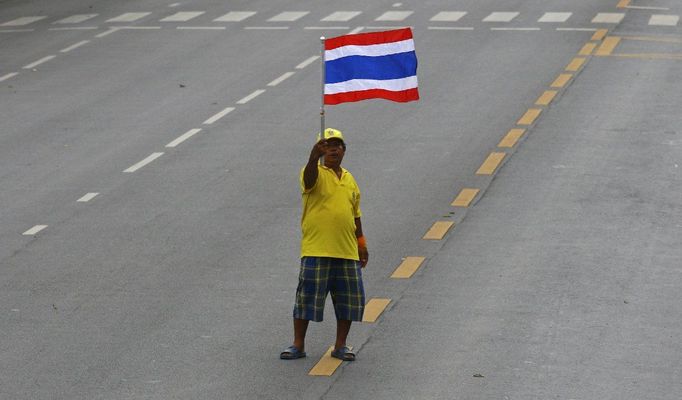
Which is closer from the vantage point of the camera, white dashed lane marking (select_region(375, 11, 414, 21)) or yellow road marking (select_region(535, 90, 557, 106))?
yellow road marking (select_region(535, 90, 557, 106))

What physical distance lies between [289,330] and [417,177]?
5.87 metres

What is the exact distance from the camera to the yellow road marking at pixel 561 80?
2377 cm

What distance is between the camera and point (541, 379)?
11.3 meters

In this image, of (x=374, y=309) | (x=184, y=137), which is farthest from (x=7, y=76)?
(x=374, y=309)

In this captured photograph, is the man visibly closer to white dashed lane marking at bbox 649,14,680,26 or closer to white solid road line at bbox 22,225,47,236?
white solid road line at bbox 22,225,47,236

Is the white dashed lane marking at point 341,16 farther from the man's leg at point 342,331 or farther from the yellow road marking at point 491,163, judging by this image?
the man's leg at point 342,331

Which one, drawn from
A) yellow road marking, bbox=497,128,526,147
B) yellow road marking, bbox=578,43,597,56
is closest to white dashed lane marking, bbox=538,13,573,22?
yellow road marking, bbox=578,43,597,56

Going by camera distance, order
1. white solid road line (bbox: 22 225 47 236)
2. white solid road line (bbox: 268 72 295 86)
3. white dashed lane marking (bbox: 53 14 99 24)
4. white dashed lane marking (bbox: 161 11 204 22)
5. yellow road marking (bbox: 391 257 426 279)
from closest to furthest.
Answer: yellow road marking (bbox: 391 257 426 279)
white solid road line (bbox: 22 225 47 236)
white solid road line (bbox: 268 72 295 86)
white dashed lane marking (bbox: 161 11 204 22)
white dashed lane marking (bbox: 53 14 99 24)

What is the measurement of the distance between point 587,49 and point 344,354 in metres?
16.2

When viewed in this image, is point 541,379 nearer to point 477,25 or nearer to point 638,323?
point 638,323

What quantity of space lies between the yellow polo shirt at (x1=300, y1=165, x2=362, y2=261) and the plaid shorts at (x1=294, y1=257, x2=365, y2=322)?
0.25ft

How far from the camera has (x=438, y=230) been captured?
15797 mm

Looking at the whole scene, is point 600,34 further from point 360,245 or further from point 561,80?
point 360,245

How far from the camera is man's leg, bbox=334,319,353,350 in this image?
38.7 feet
